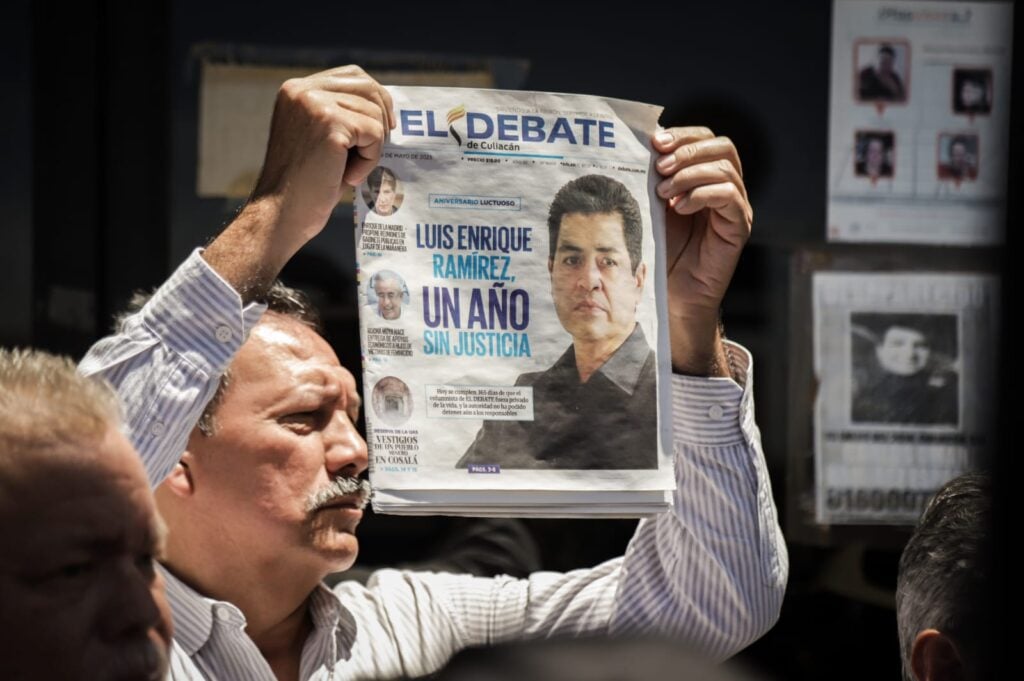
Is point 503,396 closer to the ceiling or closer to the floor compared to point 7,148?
closer to the floor

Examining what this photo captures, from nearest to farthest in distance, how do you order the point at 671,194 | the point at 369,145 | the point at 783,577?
the point at 369,145
the point at 671,194
the point at 783,577

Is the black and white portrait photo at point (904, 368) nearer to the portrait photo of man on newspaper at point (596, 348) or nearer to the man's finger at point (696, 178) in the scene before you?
the man's finger at point (696, 178)

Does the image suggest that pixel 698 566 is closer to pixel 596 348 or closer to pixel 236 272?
pixel 596 348

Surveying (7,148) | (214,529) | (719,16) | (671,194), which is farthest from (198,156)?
(671,194)

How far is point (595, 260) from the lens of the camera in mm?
2039

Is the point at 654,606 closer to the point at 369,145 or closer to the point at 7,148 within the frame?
the point at 369,145

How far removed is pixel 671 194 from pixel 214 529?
1043 millimetres

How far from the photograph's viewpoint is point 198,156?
10.4ft

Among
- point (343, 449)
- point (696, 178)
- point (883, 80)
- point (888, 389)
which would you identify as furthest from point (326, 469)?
point (883, 80)

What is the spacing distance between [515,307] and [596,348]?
14cm

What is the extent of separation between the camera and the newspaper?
1972mm

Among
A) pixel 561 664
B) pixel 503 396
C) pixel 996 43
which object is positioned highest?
pixel 996 43

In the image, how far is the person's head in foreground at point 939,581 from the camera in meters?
1.90

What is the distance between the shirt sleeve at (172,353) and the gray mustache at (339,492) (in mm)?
499
